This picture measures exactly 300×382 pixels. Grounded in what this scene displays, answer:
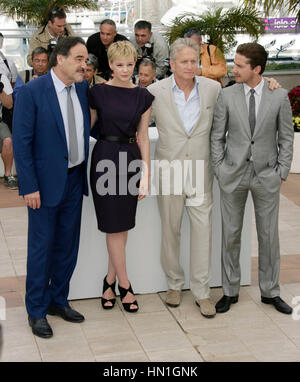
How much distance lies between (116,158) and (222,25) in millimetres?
5471

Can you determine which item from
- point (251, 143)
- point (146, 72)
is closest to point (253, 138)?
point (251, 143)

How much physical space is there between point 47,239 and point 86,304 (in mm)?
757

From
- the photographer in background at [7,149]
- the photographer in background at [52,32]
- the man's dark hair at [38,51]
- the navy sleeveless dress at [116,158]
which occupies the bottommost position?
the photographer in background at [7,149]

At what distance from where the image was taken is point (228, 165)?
4320 mm

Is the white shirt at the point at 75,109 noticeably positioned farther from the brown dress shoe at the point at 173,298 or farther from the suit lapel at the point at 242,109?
the brown dress shoe at the point at 173,298

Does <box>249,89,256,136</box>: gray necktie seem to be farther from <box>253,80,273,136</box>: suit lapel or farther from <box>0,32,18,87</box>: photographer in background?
<box>0,32,18,87</box>: photographer in background

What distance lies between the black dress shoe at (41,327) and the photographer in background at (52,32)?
14.1ft

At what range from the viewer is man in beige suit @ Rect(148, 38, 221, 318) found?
430 centimetres

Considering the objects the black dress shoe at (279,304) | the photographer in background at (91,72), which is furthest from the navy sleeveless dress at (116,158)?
the photographer in background at (91,72)

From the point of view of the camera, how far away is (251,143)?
13.9ft

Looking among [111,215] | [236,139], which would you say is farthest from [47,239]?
[236,139]

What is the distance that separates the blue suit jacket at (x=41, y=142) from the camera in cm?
391

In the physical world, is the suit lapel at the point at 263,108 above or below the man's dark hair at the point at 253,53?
below

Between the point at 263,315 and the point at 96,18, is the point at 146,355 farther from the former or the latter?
the point at 96,18
